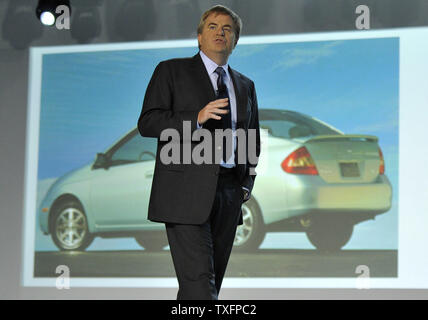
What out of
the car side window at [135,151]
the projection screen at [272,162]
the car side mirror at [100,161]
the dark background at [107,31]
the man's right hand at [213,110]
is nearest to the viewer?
the man's right hand at [213,110]

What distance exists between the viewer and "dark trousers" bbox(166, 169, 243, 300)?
7.09 feet

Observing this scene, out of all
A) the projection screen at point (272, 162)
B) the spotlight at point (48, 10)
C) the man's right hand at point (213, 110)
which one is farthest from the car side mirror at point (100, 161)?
the man's right hand at point (213, 110)

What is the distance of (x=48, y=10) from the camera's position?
4.70 meters

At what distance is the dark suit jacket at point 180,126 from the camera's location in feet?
7.27

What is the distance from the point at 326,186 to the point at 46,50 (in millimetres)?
2409

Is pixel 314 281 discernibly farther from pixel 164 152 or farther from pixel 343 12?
pixel 164 152

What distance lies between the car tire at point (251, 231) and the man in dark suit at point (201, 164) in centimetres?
211

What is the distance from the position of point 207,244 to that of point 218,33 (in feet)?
2.54

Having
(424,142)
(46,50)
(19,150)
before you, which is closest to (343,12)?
(424,142)

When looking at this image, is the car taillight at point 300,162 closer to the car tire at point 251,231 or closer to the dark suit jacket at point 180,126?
the car tire at point 251,231

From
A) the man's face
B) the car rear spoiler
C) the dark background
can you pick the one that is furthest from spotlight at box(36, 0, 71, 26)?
the man's face

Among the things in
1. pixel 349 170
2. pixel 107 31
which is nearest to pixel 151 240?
pixel 349 170

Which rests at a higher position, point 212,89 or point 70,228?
point 212,89

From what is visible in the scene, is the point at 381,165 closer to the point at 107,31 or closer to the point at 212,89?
the point at 107,31
